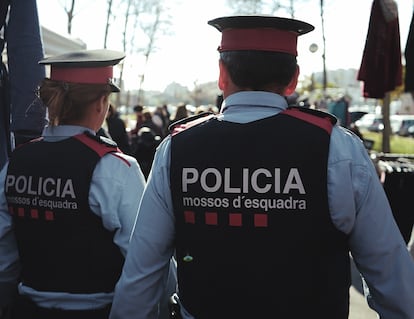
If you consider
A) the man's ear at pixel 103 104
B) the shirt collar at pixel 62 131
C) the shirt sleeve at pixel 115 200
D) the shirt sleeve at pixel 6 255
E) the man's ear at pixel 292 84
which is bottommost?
the shirt sleeve at pixel 6 255

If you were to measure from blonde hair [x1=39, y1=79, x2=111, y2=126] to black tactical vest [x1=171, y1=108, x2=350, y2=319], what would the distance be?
1.85 feet

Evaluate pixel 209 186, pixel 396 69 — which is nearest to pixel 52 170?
pixel 209 186

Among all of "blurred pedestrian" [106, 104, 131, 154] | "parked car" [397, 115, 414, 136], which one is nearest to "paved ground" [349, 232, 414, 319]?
"blurred pedestrian" [106, 104, 131, 154]

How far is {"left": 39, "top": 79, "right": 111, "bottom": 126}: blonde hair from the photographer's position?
83.2 inches

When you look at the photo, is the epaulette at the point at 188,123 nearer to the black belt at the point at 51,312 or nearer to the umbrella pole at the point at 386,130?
the black belt at the point at 51,312

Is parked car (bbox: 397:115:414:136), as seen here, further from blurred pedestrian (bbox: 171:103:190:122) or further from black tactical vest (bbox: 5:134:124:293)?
black tactical vest (bbox: 5:134:124:293)

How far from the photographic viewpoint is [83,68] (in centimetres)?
216

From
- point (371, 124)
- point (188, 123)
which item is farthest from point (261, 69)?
point (371, 124)

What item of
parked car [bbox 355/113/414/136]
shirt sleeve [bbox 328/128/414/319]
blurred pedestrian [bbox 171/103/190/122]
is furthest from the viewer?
parked car [bbox 355/113/414/136]

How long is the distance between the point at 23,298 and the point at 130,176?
60cm

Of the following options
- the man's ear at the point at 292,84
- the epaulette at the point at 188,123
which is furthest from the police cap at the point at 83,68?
the man's ear at the point at 292,84

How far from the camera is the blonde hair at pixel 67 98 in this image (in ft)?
6.93

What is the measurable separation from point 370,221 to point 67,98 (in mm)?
1189

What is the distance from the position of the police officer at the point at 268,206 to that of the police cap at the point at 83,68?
56cm
